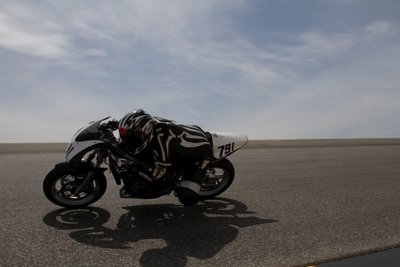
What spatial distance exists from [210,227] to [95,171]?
6.06 ft

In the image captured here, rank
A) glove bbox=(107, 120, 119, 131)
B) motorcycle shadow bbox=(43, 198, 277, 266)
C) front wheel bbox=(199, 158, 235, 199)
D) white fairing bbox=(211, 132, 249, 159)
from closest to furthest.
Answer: motorcycle shadow bbox=(43, 198, 277, 266), glove bbox=(107, 120, 119, 131), white fairing bbox=(211, 132, 249, 159), front wheel bbox=(199, 158, 235, 199)

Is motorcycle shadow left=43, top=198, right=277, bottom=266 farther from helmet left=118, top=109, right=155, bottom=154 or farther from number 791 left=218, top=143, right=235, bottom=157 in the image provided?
helmet left=118, top=109, right=155, bottom=154

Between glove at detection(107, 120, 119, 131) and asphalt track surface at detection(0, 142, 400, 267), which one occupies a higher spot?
glove at detection(107, 120, 119, 131)

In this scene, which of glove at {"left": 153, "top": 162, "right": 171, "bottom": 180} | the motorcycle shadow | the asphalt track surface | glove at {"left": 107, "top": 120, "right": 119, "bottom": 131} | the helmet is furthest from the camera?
glove at {"left": 107, "top": 120, "right": 119, "bottom": 131}

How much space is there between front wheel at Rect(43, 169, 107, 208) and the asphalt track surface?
0.49 feet

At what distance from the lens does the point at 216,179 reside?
806 cm

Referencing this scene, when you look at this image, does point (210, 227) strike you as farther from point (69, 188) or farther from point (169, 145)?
point (69, 188)

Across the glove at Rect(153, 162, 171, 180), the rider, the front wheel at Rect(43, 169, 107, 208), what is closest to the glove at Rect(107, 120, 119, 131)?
the rider

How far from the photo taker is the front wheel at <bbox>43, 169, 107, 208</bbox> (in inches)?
262

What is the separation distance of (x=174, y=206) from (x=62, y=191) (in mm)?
1699

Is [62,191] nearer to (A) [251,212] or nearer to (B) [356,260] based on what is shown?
(A) [251,212]

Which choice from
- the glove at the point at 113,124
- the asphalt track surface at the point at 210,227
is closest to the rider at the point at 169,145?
the glove at the point at 113,124

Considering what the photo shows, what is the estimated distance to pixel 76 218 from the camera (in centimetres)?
647

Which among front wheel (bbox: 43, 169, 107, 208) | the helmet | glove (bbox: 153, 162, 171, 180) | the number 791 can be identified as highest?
the helmet
